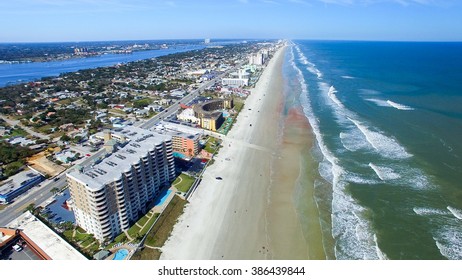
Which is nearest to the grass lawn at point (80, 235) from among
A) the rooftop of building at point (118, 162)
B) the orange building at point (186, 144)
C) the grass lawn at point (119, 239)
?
the grass lawn at point (119, 239)

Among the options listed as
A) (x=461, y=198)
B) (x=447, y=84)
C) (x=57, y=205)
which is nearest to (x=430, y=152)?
(x=461, y=198)

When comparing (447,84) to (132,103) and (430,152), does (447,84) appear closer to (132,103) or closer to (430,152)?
(430,152)

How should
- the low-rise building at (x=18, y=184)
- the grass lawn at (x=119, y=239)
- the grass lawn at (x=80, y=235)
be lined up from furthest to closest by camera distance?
the low-rise building at (x=18, y=184) → the grass lawn at (x=80, y=235) → the grass lawn at (x=119, y=239)

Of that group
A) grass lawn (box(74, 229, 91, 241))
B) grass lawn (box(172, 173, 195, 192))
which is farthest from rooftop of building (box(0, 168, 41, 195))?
grass lawn (box(172, 173, 195, 192))

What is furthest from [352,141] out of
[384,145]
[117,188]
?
[117,188]

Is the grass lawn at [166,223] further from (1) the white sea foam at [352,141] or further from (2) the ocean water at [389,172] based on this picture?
(1) the white sea foam at [352,141]

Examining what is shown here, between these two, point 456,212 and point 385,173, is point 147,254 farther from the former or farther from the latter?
point 456,212
